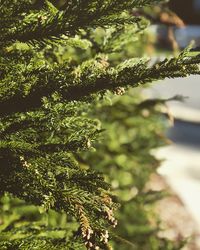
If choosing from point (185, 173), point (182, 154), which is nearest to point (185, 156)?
point (182, 154)

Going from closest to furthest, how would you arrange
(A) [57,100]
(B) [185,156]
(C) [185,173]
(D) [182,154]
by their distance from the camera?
(A) [57,100] → (C) [185,173] → (B) [185,156] → (D) [182,154]

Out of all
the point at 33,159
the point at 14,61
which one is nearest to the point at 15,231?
the point at 33,159

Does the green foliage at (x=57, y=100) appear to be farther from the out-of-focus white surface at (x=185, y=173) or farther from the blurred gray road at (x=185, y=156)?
the out-of-focus white surface at (x=185, y=173)

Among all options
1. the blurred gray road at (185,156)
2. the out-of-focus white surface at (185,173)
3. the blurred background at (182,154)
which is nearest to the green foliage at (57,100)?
the blurred background at (182,154)

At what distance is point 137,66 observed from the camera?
4.66 ft

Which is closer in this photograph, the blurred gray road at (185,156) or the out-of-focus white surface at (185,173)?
the out-of-focus white surface at (185,173)

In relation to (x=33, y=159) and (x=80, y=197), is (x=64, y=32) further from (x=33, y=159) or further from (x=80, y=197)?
(x=80, y=197)

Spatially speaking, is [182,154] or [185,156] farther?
[182,154]

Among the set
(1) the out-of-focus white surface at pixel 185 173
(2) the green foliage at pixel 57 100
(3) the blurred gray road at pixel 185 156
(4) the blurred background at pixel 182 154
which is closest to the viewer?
(2) the green foliage at pixel 57 100

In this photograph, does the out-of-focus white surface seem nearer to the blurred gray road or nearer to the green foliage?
the blurred gray road

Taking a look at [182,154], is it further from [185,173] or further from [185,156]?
[185,173]

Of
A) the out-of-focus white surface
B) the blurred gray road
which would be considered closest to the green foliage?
the blurred gray road

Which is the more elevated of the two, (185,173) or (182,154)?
(185,173)

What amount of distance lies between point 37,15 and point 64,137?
1.94ft
